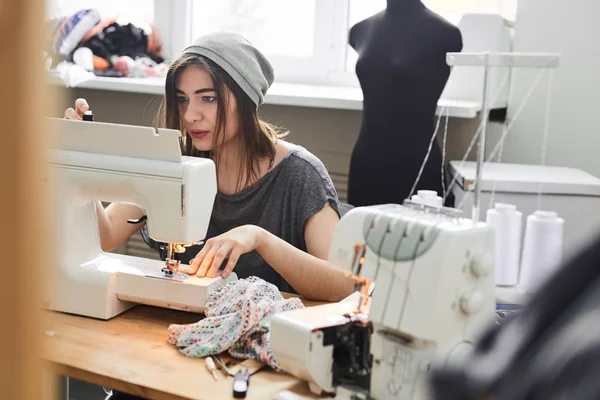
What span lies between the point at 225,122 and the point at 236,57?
173 mm

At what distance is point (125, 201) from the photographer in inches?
62.7

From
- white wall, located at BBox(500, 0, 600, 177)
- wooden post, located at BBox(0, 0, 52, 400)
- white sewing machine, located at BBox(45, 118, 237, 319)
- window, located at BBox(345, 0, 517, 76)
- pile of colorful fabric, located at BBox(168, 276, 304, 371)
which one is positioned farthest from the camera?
window, located at BBox(345, 0, 517, 76)

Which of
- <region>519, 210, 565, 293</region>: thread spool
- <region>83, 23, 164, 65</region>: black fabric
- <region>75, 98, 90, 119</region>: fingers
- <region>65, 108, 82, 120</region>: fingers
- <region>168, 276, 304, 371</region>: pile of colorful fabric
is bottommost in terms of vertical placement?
<region>168, 276, 304, 371</region>: pile of colorful fabric

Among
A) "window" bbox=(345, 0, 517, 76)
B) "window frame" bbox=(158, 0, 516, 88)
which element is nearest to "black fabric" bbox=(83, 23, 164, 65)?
"window frame" bbox=(158, 0, 516, 88)

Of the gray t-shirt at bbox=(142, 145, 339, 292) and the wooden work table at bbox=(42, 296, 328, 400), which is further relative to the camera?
the gray t-shirt at bbox=(142, 145, 339, 292)

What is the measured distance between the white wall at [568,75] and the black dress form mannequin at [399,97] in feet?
1.71

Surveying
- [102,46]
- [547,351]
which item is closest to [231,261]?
[547,351]

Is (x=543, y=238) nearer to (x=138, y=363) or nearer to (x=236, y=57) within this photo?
(x=236, y=57)

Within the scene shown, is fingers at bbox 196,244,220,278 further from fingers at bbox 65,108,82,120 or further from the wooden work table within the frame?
fingers at bbox 65,108,82,120

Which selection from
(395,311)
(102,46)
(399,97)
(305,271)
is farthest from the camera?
(102,46)

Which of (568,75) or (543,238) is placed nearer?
(543,238)

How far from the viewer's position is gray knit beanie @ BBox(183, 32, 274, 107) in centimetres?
197

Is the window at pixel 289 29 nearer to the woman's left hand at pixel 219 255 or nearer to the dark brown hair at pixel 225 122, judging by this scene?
the dark brown hair at pixel 225 122

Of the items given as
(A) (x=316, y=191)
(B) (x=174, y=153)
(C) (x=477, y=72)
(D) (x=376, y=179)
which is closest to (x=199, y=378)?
(B) (x=174, y=153)
